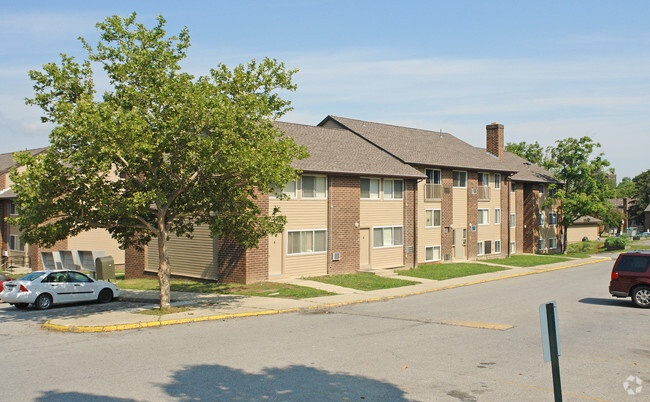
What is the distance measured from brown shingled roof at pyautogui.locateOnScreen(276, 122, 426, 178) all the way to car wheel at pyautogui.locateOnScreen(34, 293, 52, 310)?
11.9 meters

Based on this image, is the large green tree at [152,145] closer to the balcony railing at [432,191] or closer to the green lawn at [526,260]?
the balcony railing at [432,191]

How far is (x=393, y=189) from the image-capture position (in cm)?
3203

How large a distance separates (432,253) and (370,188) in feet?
26.2

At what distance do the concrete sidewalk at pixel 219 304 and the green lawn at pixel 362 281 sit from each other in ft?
2.37

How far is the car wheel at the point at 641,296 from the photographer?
18.6m

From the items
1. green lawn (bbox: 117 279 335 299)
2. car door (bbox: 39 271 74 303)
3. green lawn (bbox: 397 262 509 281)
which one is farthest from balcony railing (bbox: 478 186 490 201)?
car door (bbox: 39 271 74 303)

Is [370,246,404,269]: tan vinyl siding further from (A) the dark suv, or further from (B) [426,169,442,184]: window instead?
(A) the dark suv

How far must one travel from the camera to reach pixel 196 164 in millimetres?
17578

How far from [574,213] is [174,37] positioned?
41857 mm

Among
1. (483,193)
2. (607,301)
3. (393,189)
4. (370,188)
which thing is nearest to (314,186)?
(370,188)

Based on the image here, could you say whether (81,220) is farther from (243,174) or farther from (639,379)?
(639,379)

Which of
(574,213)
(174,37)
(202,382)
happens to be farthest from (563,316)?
(574,213)

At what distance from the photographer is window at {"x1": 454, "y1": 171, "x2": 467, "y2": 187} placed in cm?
3810

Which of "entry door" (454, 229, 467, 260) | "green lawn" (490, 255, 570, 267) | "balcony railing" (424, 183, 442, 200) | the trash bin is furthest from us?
"entry door" (454, 229, 467, 260)
